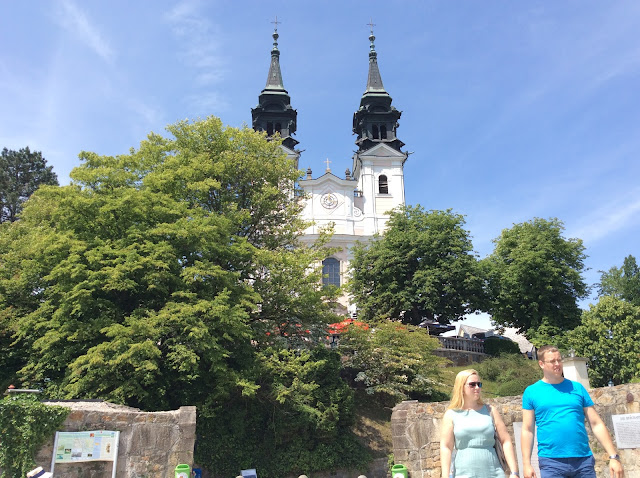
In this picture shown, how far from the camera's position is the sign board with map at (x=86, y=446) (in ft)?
29.2

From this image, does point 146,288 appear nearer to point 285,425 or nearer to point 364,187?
point 285,425

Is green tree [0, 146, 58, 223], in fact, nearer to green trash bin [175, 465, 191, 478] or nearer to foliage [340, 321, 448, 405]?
foliage [340, 321, 448, 405]

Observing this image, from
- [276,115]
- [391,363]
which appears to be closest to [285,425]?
[391,363]

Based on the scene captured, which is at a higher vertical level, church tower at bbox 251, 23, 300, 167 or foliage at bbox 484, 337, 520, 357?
church tower at bbox 251, 23, 300, 167

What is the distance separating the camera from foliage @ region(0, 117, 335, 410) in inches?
542

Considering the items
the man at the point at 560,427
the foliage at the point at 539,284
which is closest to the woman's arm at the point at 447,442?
the man at the point at 560,427

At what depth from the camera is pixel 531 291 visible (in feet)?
102

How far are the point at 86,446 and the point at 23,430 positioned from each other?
1041mm

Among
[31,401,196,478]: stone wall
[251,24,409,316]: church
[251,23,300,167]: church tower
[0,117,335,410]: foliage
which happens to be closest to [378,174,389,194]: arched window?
[251,24,409,316]: church

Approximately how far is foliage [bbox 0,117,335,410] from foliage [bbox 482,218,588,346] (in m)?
17.2

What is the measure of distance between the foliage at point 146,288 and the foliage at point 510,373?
9.38 metres

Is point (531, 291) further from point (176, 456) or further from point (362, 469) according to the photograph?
point (176, 456)

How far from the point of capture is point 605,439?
4316 mm

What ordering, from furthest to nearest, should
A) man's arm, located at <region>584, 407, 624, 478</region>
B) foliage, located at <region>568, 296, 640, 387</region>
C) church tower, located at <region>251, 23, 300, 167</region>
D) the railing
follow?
church tower, located at <region>251, 23, 300, 167</region> < the railing < foliage, located at <region>568, 296, 640, 387</region> < man's arm, located at <region>584, 407, 624, 478</region>
